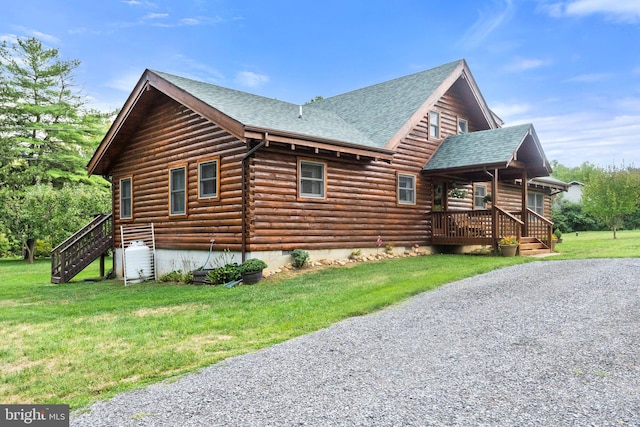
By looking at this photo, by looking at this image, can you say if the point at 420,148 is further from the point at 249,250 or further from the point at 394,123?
the point at 249,250

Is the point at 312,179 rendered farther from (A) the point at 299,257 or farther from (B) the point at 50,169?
(B) the point at 50,169

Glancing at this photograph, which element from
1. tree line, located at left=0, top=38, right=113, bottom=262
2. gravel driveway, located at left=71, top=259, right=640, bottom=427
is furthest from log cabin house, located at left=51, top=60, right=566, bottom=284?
tree line, located at left=0, top=38, right=113, bottom=262

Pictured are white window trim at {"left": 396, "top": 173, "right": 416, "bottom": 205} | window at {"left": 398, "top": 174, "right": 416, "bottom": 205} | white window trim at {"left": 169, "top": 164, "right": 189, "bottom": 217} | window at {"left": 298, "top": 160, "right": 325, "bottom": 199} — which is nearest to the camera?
window at {"left": 298, "top": 160, "right": 325, "bottom": 199}

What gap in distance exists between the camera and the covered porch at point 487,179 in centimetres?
1540

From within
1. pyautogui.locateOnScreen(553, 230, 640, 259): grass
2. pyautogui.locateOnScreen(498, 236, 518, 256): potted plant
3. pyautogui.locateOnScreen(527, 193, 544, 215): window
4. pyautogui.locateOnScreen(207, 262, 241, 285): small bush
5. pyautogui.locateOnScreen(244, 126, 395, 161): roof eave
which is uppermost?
pyautogui.locateOnScreen(244, 126, 395, 161): roof eave

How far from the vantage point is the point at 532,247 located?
52.0 feet

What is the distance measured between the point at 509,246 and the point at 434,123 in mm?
5866

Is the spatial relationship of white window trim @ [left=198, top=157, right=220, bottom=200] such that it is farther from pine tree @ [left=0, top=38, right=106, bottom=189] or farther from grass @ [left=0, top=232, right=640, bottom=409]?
pine tree @ [left=0, top=38, right=106, bottom=189]

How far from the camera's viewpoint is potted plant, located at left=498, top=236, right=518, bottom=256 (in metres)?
14.7

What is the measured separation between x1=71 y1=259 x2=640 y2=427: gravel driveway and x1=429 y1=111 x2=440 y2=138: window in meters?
11.8

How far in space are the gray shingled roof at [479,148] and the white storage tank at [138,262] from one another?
9.89 metres

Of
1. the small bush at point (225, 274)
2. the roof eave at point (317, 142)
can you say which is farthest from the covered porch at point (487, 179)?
the small bush at point (225, 274)

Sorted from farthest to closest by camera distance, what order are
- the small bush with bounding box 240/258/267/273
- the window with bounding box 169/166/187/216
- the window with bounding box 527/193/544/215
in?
the window with bounding box 527/193/544/215 → the window with bounding box 169/166/187/216 → the small bush with bounding box 240/258/267/273

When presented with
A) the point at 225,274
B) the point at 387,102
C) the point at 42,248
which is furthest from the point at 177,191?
the point at 42,248
